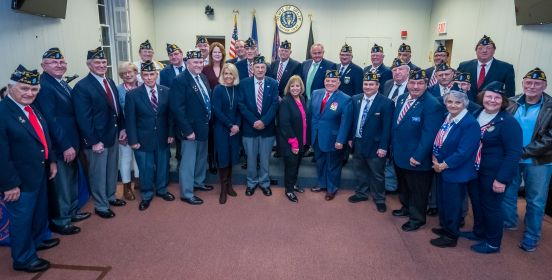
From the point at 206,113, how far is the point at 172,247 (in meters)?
1.50

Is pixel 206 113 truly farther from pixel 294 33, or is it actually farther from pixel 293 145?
pixel 294 33

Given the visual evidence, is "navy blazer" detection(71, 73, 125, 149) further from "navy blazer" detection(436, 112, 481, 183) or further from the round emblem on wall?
the round emblem on wall

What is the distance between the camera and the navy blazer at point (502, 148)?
277 centimetres

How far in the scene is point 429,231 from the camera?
139 inches

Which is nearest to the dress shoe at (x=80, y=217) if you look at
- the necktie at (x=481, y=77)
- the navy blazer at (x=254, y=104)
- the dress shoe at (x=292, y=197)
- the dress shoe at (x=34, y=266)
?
the dress shoe at (x=34, y=266)

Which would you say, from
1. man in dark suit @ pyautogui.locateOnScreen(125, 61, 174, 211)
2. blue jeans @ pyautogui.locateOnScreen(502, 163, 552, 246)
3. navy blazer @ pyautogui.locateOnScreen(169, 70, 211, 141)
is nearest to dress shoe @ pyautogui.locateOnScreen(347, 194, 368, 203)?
blue jeans @ pyautogui.locateOnScreen(502, 163, 552, 246)

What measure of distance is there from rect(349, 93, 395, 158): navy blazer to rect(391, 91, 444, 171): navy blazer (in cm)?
23

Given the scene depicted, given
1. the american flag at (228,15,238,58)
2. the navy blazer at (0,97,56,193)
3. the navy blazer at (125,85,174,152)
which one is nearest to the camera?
the navy blazer at (0,97,56,193)

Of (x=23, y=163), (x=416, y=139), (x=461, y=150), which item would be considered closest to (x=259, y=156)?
(x=416, y=139)

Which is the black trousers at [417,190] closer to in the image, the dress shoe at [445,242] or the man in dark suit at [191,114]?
the dress shoe at [445,242]

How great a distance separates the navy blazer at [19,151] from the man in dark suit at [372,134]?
2973mm

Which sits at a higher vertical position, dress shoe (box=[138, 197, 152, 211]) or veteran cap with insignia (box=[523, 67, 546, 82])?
veteran cap with insignia (box=[523, 67, 546, 82])

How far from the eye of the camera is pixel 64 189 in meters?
3.41

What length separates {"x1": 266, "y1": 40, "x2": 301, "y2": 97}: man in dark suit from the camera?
494cm
